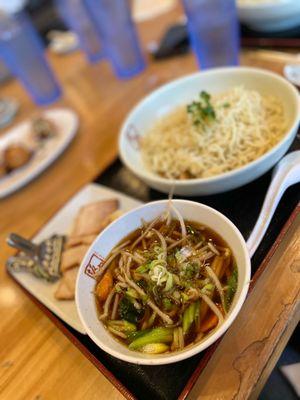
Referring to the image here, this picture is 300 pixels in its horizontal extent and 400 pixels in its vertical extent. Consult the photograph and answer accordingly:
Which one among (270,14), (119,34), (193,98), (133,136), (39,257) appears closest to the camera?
(39,257)

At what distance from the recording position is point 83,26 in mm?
2449

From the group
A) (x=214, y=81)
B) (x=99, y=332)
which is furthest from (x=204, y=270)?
(x=214, y=81)

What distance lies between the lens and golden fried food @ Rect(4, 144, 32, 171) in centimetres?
180

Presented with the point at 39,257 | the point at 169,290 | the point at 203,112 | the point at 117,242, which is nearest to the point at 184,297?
the point at 169,290

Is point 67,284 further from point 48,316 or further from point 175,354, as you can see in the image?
point 175,354

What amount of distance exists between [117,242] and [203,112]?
0.65m

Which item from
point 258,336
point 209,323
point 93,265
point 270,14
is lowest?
point 258,336

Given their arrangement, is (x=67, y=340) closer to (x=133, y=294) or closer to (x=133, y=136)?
(x=133, y=294)

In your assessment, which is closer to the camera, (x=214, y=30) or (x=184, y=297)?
(x=184, y=297)

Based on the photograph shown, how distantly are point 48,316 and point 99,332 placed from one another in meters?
0.34

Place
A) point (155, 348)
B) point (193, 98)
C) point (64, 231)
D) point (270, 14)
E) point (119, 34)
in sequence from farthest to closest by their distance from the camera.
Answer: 1. point (119, 34)
2. point (270, 14)
3. point (193, 98)
4. point (64, 231)
5. point (155, 348)

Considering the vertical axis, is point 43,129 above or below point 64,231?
above

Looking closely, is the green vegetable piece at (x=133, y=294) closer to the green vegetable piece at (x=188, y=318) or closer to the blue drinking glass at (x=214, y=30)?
the green vegetable piece at (x=188, y=318)

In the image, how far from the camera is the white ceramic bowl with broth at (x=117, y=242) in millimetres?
728
